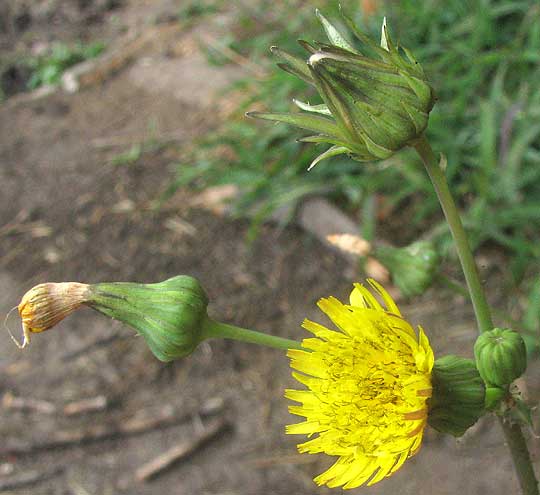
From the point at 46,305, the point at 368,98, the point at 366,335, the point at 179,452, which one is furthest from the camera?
the point at 179,452

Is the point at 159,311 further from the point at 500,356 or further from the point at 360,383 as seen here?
the point at 500,356

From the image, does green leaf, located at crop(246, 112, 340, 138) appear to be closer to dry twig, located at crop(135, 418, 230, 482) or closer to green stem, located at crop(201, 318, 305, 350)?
green stem, located at crop(201, 318, 305, 350)

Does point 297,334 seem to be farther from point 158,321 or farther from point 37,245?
point 158,321

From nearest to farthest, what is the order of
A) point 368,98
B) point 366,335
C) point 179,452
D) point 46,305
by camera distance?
1. point 368,98
2. point 366,335
3. point 46,305
4. point 179,452

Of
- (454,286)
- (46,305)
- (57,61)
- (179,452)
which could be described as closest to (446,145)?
(179,452)

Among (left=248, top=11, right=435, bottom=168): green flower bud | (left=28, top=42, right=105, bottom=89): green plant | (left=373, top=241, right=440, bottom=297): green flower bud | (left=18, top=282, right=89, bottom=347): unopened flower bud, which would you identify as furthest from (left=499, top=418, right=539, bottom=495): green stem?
(left=28, top=42, right=105, bottom=89): green plant

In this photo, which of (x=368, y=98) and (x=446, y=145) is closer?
(x=368, y=98)

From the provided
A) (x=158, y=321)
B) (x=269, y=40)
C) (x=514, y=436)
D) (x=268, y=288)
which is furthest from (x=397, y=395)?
(x=269, y=40)
